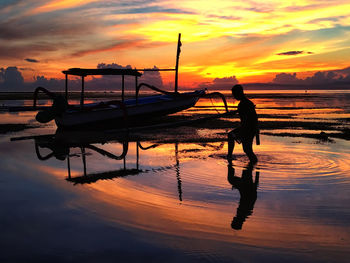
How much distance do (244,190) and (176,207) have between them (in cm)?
164

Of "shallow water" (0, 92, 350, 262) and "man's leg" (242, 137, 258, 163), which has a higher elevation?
"man's leg" (242, 137, 258, 163)

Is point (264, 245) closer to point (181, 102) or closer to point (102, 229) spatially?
point (102, 229)

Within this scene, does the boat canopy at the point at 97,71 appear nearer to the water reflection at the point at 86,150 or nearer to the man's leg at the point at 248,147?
the water reflection at the point at 86,150

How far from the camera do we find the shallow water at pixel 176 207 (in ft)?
13.4

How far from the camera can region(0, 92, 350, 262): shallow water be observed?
4.08 meters

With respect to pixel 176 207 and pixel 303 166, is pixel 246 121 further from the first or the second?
pixel 176 207

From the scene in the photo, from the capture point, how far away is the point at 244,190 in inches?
261

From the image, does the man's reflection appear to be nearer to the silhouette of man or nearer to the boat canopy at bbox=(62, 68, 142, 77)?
the silhouette of man

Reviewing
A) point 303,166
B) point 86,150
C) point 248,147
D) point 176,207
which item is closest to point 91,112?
point 86,150

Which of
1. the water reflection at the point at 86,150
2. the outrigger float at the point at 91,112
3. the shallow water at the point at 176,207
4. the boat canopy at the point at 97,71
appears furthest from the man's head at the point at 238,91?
the boat canopy at the point at 97,71

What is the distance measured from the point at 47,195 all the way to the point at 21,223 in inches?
56.3

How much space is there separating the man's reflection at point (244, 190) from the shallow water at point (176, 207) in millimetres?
19

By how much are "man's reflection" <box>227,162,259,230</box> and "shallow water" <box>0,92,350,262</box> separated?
0.06 feet

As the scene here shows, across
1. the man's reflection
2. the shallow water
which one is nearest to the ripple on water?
the shallow water
